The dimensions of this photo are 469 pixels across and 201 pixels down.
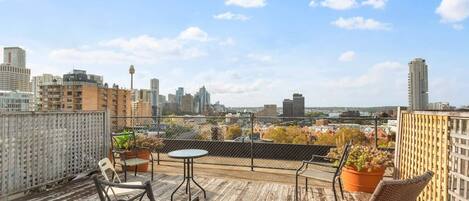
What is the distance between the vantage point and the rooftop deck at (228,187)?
4582 millimetres

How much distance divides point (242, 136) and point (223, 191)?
11.6 ft

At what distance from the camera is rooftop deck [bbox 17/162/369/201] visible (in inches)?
180

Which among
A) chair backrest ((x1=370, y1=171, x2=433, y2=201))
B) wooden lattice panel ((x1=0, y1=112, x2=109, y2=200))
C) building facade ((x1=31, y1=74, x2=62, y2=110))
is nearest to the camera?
chair backrest ((x1=370, y1=171, x2=433, y2=201))

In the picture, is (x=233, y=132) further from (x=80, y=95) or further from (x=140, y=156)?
(x=80, y=95)

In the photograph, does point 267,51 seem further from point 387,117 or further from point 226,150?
point 387,117

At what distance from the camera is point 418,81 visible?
11.4 metres

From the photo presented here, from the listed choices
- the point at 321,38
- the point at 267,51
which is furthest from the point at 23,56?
the point at 321,38

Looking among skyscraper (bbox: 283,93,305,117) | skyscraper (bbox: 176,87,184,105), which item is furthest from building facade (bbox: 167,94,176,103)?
skyscraper (bbox: 283,93,305,117)

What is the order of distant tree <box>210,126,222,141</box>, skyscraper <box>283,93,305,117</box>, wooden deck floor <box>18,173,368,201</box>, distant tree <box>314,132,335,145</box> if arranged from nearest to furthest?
wooden deck floor <box>18,173,368,201</box>, distant tree <box>314,132,335,145</box>, distant tree <box>210,126,222,141</box>, skyscraper <box>283,93,305,117</box>

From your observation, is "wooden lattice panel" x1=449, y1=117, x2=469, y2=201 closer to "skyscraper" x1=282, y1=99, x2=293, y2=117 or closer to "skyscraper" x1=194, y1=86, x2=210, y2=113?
"skyscraper" x1=282, y1=99, x2=293, y2=117

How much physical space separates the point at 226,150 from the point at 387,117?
14.2ft

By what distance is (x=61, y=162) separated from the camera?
5336 mm

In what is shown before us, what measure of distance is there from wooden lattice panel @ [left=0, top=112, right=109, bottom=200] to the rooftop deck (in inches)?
10.8

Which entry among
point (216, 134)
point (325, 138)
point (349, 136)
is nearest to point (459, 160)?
point (349, 136)
